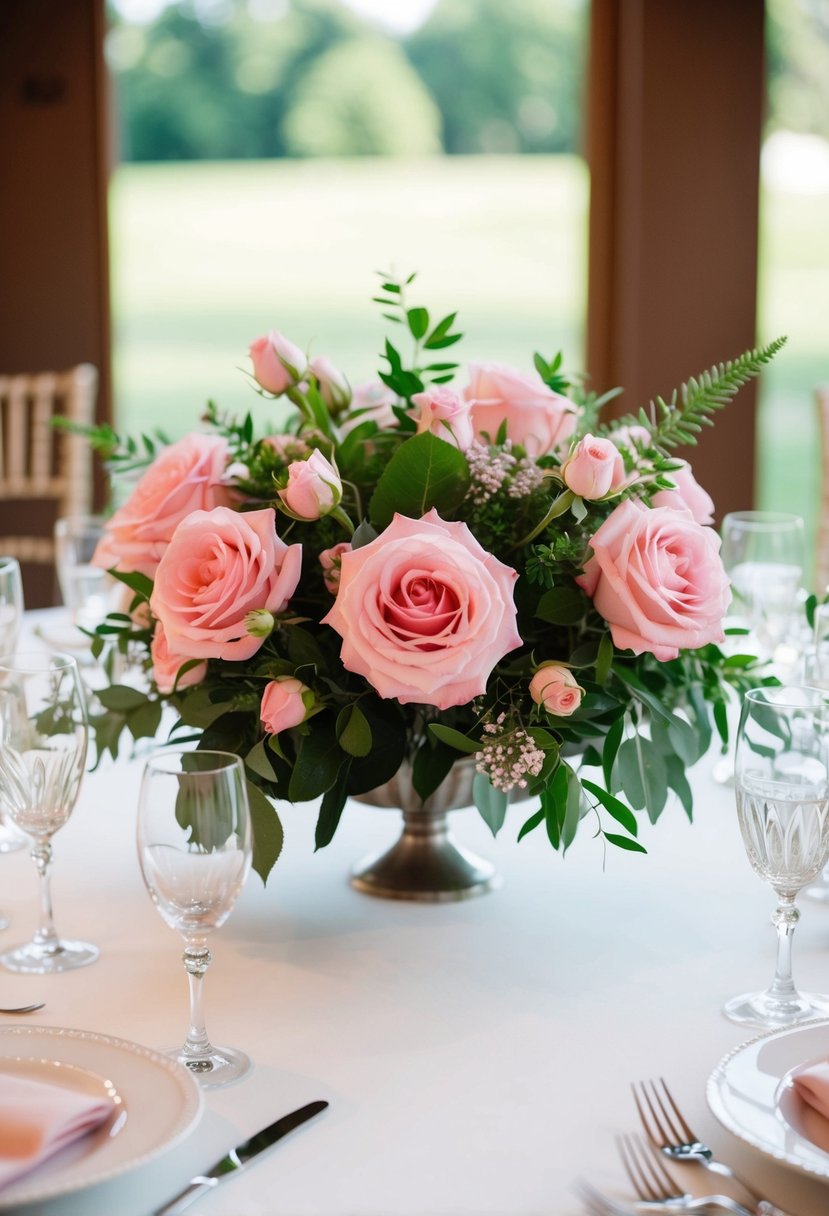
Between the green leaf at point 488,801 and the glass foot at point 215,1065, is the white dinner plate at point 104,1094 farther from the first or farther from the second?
the green leaf at point 488,801

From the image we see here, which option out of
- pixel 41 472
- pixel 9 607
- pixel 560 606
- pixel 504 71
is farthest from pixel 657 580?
pixel 504 71

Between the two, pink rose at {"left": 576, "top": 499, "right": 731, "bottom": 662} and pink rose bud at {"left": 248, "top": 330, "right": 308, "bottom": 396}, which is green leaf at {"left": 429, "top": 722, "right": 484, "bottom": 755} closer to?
pink rose at {"left": 576, "top": 499, "right": 731, "bottom": 662}

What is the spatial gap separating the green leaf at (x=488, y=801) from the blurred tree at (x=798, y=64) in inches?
123

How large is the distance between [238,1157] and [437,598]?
397mm

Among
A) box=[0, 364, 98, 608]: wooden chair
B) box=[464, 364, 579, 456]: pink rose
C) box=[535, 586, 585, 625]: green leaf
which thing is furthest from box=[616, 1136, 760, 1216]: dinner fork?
box=[0, 364, 98, 608]: wooden chair

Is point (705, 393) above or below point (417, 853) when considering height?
above

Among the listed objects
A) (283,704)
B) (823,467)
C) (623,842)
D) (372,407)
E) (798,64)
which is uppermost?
(798,64)

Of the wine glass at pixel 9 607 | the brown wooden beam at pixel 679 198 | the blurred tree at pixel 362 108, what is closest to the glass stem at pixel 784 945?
the wine glass at pixel 9 607

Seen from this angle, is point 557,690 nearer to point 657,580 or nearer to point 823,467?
point 657,580

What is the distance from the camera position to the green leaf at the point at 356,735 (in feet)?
3.40

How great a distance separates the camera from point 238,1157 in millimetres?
816

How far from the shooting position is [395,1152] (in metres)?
0.83

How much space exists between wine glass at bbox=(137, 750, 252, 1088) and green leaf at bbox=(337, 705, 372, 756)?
0.56 ft

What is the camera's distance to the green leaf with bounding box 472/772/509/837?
42.0 inches
